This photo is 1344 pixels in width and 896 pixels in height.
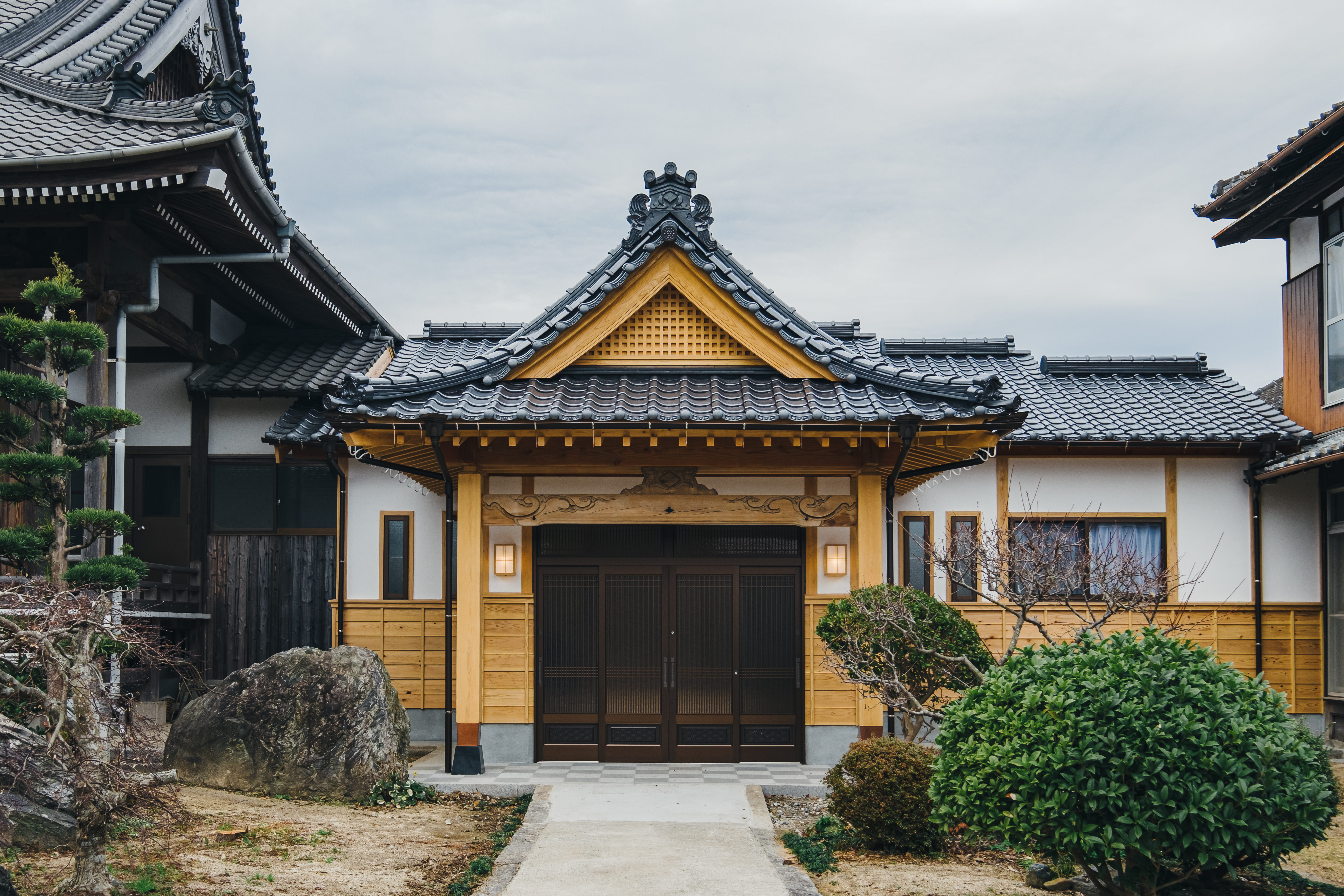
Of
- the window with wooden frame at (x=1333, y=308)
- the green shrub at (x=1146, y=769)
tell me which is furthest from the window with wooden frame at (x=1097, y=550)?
the green shrub at (x=1146, y=769)

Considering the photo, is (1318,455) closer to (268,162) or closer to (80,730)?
(80,730)

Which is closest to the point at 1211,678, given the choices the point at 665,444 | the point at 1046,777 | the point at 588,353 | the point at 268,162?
the point at 1046,777

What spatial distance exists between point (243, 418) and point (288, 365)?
105 centimetres

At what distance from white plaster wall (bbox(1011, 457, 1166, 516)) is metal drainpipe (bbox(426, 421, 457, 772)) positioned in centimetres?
783

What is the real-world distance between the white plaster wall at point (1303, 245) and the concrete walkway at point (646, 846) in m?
11.3

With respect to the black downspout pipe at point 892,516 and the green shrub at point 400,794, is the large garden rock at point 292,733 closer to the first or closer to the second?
the green shrub at point 400,794

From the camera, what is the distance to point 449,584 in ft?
40.9

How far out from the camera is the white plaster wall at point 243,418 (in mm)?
16000

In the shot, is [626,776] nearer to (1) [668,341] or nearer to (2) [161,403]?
(1) [668,341]

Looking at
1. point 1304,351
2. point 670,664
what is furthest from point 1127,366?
point 670,664

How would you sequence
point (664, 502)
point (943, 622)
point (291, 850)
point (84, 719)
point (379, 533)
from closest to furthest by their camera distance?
point (84, 719) → point (291, 850) → point (943, 622) → point (664, 502) → point (379, 533)

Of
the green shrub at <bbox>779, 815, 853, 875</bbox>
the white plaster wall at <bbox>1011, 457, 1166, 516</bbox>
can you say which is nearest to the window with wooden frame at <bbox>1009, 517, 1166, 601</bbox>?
the white plaster wall at <bbox>1011, 457, 1166, 516</bbox>

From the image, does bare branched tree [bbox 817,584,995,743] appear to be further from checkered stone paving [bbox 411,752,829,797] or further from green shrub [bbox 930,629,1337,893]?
green shrub [bbox 930,629,1337,893]

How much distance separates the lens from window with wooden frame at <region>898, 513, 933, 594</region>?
1491cm
